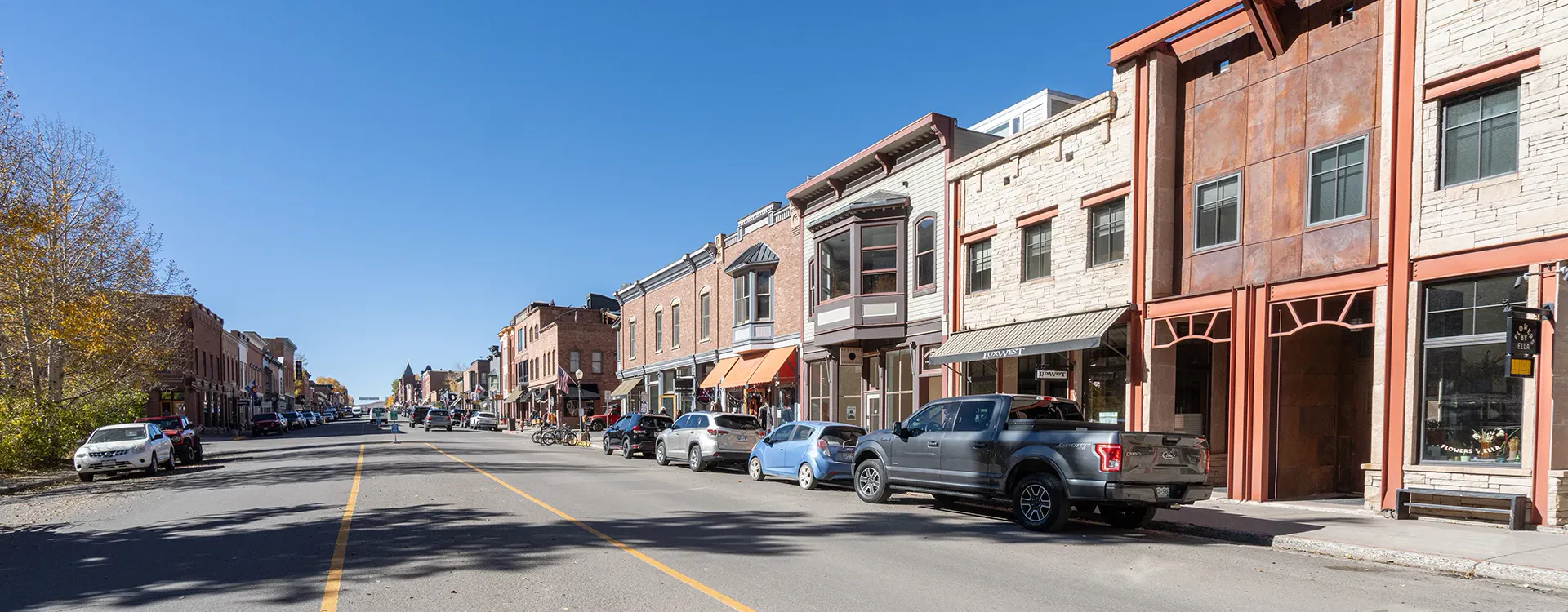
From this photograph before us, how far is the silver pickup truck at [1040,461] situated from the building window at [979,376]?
285 inches

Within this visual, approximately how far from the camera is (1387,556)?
9.60m

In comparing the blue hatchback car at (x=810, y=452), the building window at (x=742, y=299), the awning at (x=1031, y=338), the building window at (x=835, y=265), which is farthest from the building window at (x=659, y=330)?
the blue hatchback car at (x=810, y=452)

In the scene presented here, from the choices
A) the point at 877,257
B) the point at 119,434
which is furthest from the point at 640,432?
the point at 119,434

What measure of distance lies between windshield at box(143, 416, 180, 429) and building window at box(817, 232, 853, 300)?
61.6 ft

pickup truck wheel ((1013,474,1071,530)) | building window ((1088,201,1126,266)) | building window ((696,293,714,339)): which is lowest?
pickup truck wheel ((1013,474,1071,530))

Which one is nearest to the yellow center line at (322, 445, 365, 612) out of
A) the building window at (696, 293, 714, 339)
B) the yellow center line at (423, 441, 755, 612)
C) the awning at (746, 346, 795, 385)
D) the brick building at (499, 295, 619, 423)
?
the yellow center line at (423, 441, 755, 612)

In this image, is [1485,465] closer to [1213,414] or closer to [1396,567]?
[1396,567]

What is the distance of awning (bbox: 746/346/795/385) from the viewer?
2923 cm

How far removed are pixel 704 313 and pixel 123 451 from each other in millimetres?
20083

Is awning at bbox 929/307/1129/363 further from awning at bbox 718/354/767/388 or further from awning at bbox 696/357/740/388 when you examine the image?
awning at bbox 696/357/740/388

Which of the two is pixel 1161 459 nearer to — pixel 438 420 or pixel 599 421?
pixel 599 421

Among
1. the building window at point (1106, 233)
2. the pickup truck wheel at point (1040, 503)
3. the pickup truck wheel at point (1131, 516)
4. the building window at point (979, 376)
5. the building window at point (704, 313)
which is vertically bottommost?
the pickup truck wheel at point (1131, 516)

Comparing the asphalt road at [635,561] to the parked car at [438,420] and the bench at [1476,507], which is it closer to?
the bench at [1476,507]

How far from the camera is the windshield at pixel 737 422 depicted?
22.3 m
